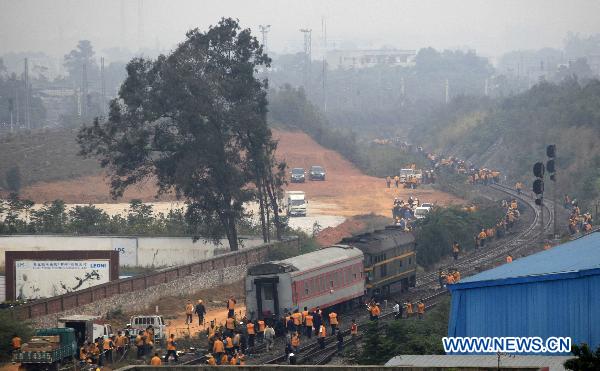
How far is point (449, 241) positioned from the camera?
5862 cm

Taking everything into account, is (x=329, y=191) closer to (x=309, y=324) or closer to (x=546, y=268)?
(x=309, y=324)

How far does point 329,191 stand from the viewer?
93.3 m

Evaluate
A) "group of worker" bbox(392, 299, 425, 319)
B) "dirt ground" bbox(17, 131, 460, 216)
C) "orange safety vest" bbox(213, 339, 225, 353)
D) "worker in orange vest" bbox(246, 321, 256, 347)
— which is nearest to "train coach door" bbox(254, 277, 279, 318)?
"worker in orange vest" bbox(246, 321, 256, 347)

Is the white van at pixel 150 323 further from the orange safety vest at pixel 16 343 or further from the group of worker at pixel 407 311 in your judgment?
the group of worker at pixel 407 311

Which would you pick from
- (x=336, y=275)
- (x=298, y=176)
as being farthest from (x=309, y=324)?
(x=298, y=176)

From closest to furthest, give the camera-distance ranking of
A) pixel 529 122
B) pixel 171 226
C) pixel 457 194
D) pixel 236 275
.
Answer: pixel 236 275 < pixel 171 226 < pixel 457 194 < pixel 529 122

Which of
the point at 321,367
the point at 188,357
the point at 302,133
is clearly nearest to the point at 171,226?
the point at 188,357

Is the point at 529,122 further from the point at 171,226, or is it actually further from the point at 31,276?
the point at 31,276

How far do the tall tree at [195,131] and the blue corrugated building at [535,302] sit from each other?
3349 centimetres

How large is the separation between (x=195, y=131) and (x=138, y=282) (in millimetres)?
15695

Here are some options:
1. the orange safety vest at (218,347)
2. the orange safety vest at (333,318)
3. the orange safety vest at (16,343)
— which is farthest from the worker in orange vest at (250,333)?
the orange safety vest at (16,343)

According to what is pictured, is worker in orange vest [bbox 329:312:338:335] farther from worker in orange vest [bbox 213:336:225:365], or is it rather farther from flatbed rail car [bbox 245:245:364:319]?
worker in orange vest [bbox 213:336:225:365]

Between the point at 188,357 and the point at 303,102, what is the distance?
290 feet

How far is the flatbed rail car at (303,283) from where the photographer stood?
1540 inches
